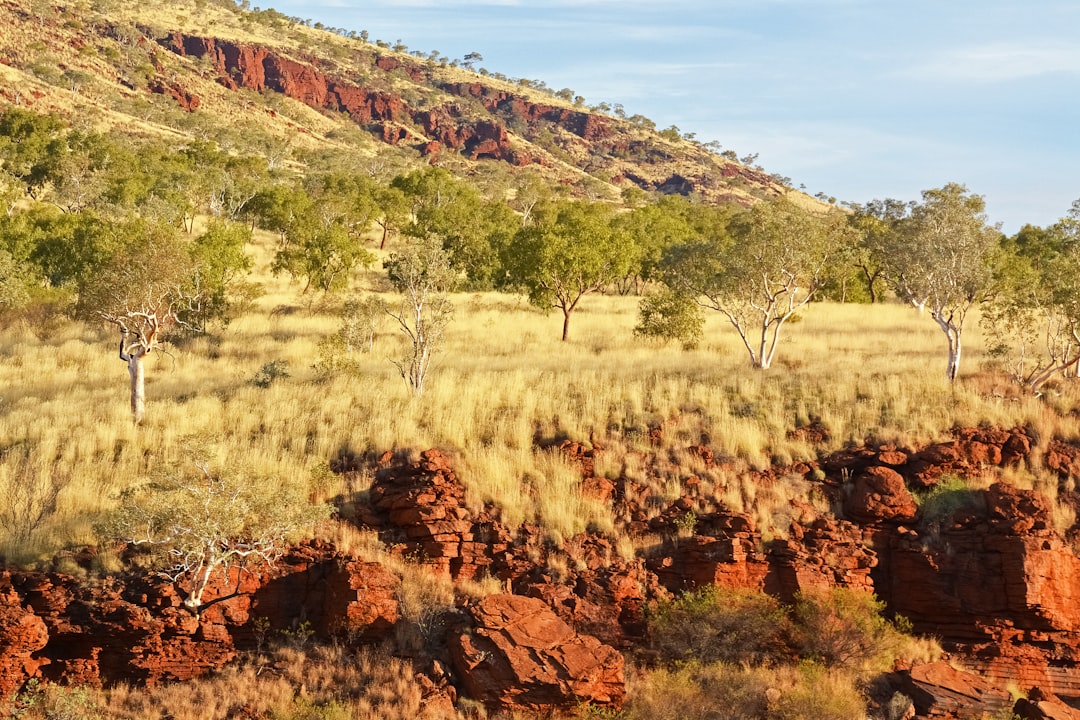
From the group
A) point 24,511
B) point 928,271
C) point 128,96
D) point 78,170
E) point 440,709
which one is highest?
point 128,96

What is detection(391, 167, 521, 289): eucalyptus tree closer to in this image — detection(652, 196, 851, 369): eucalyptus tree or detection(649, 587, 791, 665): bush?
detection(652, 196, 851, 369): eucalyptus tree

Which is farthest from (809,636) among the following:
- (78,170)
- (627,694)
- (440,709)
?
(78,170)

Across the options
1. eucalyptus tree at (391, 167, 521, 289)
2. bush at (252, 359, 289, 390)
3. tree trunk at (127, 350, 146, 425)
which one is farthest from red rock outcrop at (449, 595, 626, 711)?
eucalyptus tree at (391, 167, 521, 289)

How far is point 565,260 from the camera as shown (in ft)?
101

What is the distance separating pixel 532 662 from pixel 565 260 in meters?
20.9

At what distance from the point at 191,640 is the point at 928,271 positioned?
17872 mm

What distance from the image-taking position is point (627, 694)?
1131cm

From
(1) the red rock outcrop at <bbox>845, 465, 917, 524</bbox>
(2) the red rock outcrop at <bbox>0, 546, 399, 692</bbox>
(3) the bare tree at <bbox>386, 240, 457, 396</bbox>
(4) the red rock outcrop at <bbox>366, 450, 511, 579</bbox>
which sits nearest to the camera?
(2) the red rock outcrop at <bbox>0, 546, 399, 692</bbox>

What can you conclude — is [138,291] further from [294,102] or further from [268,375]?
[294,102]

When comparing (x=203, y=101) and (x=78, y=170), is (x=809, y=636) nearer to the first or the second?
(x=78, y=170)

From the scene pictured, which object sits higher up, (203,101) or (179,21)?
(179,21)

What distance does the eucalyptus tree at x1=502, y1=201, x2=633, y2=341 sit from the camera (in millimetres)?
30609

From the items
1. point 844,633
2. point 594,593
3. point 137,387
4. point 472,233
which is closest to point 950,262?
point 844,633

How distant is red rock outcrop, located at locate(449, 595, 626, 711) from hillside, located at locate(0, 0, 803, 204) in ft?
288
